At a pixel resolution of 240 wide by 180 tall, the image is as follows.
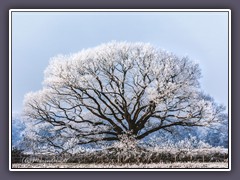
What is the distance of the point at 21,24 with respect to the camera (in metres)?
2.94

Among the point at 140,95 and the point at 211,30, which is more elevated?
the point at 211,30

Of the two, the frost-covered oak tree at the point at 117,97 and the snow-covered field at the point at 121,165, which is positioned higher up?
the frost-covered oak tree at the point at 117,97

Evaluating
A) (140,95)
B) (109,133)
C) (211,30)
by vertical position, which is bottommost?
(109,133)

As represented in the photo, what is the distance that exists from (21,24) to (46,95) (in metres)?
0.51

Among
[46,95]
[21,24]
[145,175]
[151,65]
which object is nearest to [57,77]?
[46,95]

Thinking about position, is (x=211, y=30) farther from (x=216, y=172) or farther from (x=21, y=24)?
(x=21, y=24)

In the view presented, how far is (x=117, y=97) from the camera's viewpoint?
2943 millimetres

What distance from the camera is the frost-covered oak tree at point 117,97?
292cm

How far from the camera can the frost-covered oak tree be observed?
2922mm

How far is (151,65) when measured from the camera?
2.94m

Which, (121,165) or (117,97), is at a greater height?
(117,97)

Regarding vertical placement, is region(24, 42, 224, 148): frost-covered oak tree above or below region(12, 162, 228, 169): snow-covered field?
above

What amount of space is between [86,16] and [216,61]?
3.06 feet
